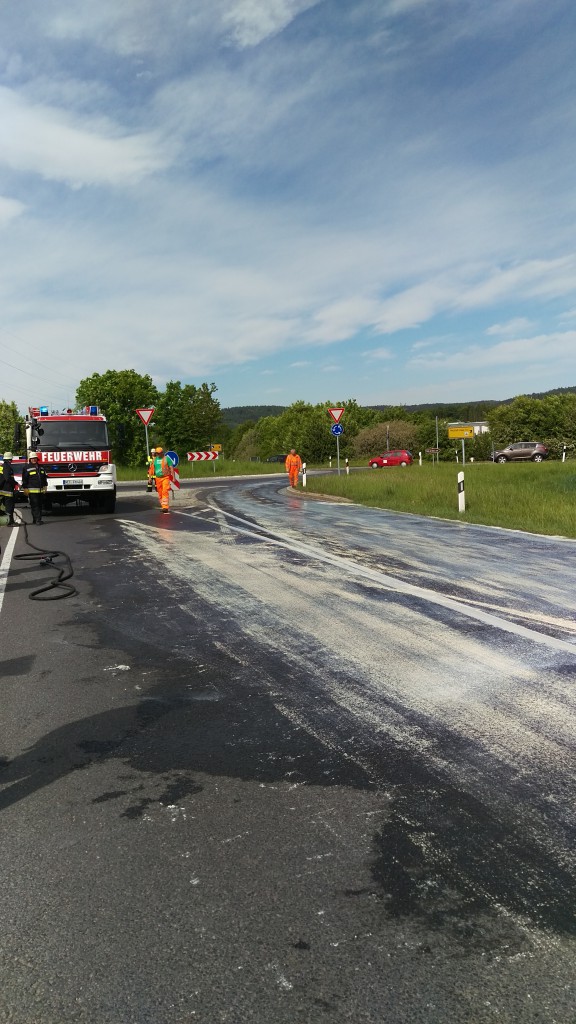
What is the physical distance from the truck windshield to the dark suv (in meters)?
45.5

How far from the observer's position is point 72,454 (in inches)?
690

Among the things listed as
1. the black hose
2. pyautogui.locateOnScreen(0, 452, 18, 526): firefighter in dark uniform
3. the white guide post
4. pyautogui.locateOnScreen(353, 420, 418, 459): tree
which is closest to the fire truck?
pyautogui.locateOnScreen(0, 452, 18, 526): firefighter in dark uniform

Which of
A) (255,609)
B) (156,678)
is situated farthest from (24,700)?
(255,609)

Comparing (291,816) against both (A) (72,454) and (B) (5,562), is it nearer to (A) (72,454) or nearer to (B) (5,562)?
(B) (5,562)

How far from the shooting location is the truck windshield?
Result: 17.6 metres

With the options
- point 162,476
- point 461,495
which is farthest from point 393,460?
point 162,476

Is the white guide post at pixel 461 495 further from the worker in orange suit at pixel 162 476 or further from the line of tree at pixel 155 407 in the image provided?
the line of tree at pixel 155 407

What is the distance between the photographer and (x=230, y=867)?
2.47 meters

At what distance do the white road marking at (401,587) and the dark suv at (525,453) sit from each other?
→ 4754 cm

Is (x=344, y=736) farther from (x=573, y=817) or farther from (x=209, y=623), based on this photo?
(x=209, y=623)

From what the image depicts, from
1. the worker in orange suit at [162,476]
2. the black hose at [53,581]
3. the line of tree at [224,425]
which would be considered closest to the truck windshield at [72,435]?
the worker in orange suit at [162,476]

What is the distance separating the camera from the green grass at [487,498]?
47.1 ft

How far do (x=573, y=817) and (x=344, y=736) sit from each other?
1.19m

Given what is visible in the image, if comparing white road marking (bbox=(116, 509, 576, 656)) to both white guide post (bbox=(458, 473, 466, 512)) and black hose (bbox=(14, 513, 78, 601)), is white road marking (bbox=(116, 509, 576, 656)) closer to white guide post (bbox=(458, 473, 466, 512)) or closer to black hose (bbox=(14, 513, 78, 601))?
black hose (bbox=(14, 513, 78, 601))
